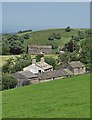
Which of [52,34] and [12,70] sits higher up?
[52,34]

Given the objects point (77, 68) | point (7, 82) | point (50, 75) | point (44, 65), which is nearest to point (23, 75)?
point (50, 75)

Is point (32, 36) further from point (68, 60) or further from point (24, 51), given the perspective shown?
point (68, 60)

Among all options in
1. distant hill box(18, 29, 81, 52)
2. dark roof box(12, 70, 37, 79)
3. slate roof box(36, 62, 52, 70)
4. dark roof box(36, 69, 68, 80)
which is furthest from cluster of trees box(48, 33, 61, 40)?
dark roof box(12, 70, 37, 79)

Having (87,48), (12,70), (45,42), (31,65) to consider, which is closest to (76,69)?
(87,48)

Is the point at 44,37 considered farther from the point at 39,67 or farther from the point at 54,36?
the point at 39,67

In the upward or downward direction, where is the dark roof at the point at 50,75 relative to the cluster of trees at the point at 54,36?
downward

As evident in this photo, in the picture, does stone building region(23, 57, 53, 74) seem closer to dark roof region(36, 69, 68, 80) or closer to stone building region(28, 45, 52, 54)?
dark roof region(36, 69, 68, 80)

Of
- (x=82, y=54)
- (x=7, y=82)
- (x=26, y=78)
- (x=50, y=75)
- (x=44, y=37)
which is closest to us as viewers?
(x=7, y=82)

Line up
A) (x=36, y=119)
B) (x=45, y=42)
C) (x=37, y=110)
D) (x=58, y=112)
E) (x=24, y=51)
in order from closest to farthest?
(x=36, y=119) < (x=58, y=112) < (x=37, y=110) < (x=24, y=51) < (x=45, y=42)

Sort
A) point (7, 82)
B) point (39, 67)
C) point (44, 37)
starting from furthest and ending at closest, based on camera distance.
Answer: point (44, 37), point (39, 67), point (7, 82)

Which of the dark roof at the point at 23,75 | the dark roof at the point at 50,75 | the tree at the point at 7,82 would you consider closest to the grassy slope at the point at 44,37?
the dark roof at the point at 50,75

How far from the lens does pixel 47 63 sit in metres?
64.8

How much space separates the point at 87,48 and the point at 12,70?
14.8 metres

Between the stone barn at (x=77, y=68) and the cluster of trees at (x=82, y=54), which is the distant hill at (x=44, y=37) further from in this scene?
the stone barn at (x=77, y=68)
